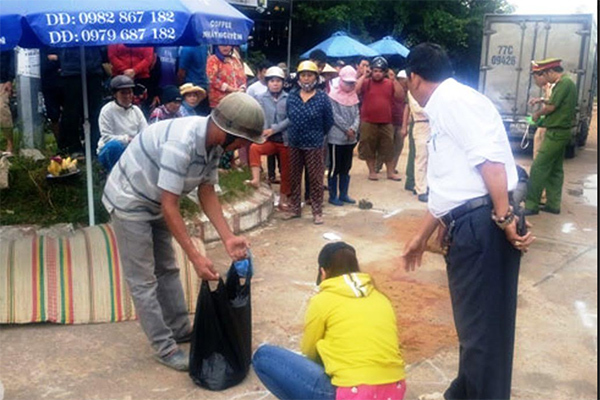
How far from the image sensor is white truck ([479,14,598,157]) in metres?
13.0

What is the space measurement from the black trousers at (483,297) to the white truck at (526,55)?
10.3 m

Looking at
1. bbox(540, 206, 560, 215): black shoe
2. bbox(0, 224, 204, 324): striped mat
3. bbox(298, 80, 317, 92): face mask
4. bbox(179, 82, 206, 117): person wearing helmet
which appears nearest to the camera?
bbox(0, 224, 204, 324): striped mat

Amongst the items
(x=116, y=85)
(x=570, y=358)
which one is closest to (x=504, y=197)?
(x=570, y=358)

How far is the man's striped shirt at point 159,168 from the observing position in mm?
3621

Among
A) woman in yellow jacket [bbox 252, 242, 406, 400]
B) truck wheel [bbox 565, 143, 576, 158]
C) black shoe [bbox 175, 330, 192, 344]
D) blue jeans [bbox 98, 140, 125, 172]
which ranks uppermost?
blue jeans [bbox 98, 140, 125, 172]

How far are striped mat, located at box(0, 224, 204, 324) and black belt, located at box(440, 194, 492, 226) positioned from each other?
7.64 ft

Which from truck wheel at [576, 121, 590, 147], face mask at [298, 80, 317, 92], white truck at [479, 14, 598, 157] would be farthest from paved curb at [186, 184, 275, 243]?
truck wheel at [576, 121, 590, 147]

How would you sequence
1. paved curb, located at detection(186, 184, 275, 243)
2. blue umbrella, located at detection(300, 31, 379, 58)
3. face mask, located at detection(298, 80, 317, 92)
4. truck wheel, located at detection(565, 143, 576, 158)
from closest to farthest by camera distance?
paved curb, located at detection(186, 184, 275, 243)
face mask, located at detection(298, 80, 317, 92)
truck wheel, located at detection(565, 143, 576, 158)
blue umbrella, located at detection(300, 31, 379, 58)

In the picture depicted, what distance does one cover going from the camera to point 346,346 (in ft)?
9.23

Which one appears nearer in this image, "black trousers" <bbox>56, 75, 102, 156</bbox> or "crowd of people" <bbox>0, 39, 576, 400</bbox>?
"crowd of people" <bbox>0, 39, 576, 400</bbox>

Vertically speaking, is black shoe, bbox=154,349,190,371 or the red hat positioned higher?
the red hat

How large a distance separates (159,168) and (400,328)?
82.6 inches

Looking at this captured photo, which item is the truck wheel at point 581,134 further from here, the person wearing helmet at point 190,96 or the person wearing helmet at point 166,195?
the person wearing helmet at point 166,195

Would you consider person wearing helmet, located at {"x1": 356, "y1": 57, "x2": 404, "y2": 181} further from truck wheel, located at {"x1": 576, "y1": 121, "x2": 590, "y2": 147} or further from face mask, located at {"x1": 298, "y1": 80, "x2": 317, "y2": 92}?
truck wheel, located at {"x1": 576, "y1": 121, "x2": 590, "y2": 147}
